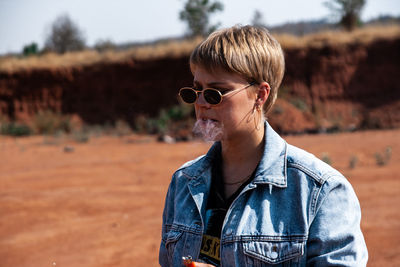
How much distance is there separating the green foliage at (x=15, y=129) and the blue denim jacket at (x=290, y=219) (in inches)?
757

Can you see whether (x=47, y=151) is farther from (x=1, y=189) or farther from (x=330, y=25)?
(x=330, y=25)

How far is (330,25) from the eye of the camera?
2644 cm

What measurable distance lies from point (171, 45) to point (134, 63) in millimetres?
2239

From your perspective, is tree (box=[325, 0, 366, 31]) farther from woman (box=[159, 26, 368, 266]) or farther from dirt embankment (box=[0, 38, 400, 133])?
woman (box=[159, 26, 368, 266])

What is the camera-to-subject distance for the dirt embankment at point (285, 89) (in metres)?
18.4

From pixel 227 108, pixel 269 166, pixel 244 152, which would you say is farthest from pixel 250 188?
pixel 227 108

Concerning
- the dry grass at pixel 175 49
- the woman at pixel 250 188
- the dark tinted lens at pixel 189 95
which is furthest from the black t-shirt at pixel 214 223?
the dry grass at pixel 175 49

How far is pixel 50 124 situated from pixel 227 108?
19.5 meters

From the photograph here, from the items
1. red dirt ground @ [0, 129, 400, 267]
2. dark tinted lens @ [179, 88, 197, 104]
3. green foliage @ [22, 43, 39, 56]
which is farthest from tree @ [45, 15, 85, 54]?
dark tinted lens @ [179, 88, 197, 104]

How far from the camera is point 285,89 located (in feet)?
65.2

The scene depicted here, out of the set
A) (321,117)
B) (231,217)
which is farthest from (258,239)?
(321,117)

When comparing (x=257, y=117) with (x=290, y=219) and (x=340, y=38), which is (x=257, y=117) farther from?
(x=340, y=38)

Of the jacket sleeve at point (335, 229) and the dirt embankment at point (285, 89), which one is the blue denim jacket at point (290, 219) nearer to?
the jacket sleeve at point (335, 229)

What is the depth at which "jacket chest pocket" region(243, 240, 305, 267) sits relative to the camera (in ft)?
5.59
